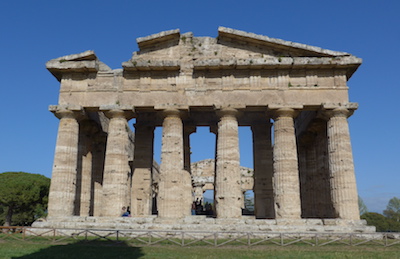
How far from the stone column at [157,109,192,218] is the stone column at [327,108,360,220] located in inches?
318

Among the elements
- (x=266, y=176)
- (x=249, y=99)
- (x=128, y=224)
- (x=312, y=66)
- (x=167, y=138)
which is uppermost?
(x=312, y=66)

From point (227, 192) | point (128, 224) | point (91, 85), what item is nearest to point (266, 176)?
point (227, 192)

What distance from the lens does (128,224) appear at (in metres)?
17.8

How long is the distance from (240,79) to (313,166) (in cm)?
864

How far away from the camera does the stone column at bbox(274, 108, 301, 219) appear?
18.6 m

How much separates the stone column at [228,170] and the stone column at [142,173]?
5815mm

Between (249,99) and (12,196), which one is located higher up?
(249,99)

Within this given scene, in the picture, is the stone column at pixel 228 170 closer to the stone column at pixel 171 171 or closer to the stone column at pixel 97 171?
the stone column at pixel 171 171

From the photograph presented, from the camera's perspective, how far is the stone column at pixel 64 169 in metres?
19.1

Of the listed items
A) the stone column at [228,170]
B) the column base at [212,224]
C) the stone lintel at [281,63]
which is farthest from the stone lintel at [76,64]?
the column base at [212,224]

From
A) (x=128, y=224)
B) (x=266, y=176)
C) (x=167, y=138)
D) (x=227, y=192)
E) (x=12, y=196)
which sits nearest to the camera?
(x=128, y=224)

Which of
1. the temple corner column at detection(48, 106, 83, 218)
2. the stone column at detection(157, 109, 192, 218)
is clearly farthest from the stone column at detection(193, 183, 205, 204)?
the temple corner column at detection(48, 106, 83, 218)

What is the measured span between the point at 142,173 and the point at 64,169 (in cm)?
540

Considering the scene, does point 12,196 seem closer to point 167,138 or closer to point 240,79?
point 167,138
